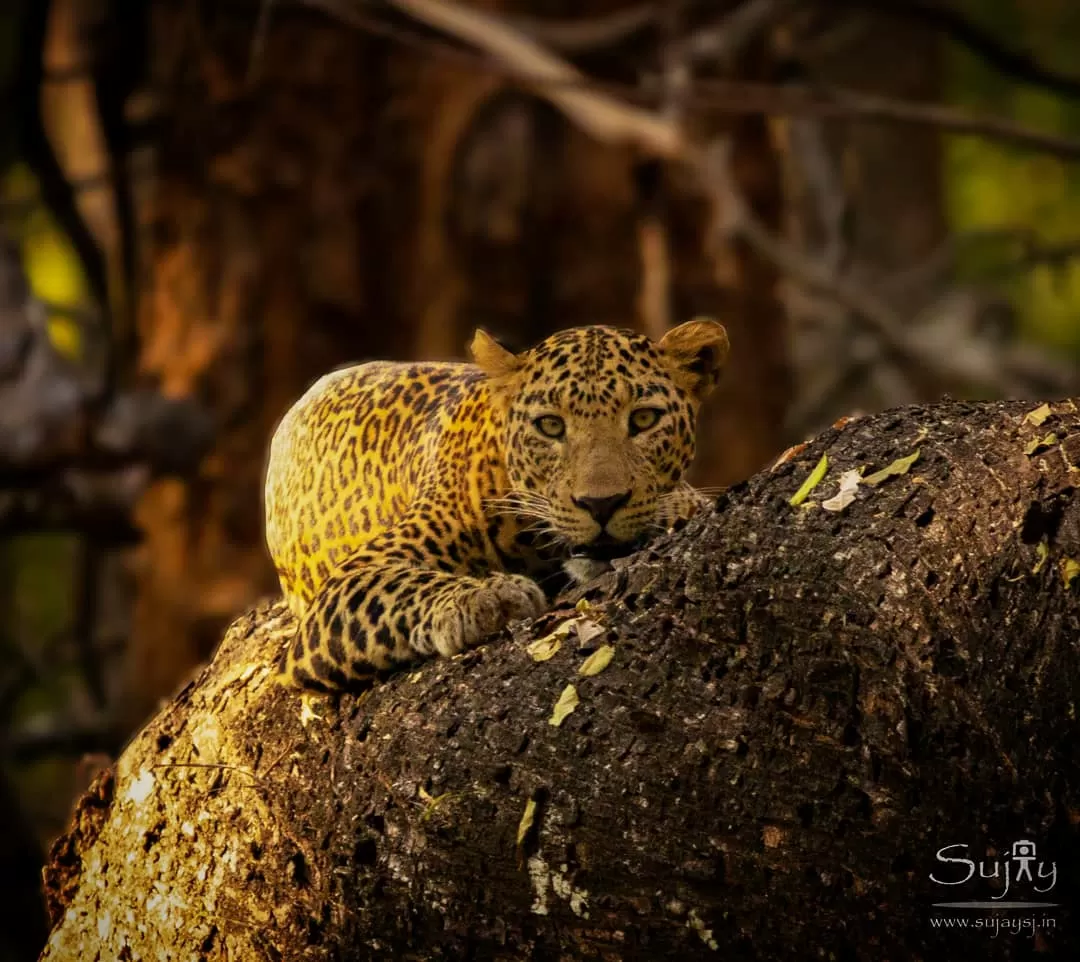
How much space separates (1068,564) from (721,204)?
8094 millimetres

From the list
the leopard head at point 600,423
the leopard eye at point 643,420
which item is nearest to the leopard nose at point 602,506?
the leopard head at point 600,423

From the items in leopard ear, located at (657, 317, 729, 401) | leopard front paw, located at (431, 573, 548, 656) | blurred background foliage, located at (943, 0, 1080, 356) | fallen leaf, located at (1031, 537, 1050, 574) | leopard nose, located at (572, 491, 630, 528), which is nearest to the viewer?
fallen leaf, located at (1031, 537, 1050, 574)

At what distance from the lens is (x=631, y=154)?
48.2 feet

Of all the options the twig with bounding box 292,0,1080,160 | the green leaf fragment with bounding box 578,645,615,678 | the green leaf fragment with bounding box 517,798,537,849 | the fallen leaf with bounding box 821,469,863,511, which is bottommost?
the green leaf fragment with bounding box 517,798,537,849

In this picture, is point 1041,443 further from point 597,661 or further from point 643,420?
point 643,420

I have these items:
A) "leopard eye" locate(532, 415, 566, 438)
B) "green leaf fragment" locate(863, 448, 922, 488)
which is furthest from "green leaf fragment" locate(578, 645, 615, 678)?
"leopard eye" locate(532, 415, 566, 438)

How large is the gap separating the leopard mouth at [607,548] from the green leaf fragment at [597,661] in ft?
2.54

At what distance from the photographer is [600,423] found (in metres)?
5.48

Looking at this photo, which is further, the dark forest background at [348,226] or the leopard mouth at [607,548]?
the dark forest background at [348,226]

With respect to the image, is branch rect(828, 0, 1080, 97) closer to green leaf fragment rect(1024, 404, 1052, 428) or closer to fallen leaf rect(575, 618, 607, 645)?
green leaf fragment rect(1024, 404, 1052, 428)

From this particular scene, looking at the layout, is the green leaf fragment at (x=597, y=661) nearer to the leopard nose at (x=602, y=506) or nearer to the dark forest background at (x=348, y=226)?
the leopard nose at (x=602, y=506)

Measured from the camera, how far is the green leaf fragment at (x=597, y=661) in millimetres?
4469

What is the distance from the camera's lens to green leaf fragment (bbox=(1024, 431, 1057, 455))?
4.27 m

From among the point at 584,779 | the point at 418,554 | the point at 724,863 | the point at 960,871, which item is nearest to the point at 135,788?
the point at 418,554
